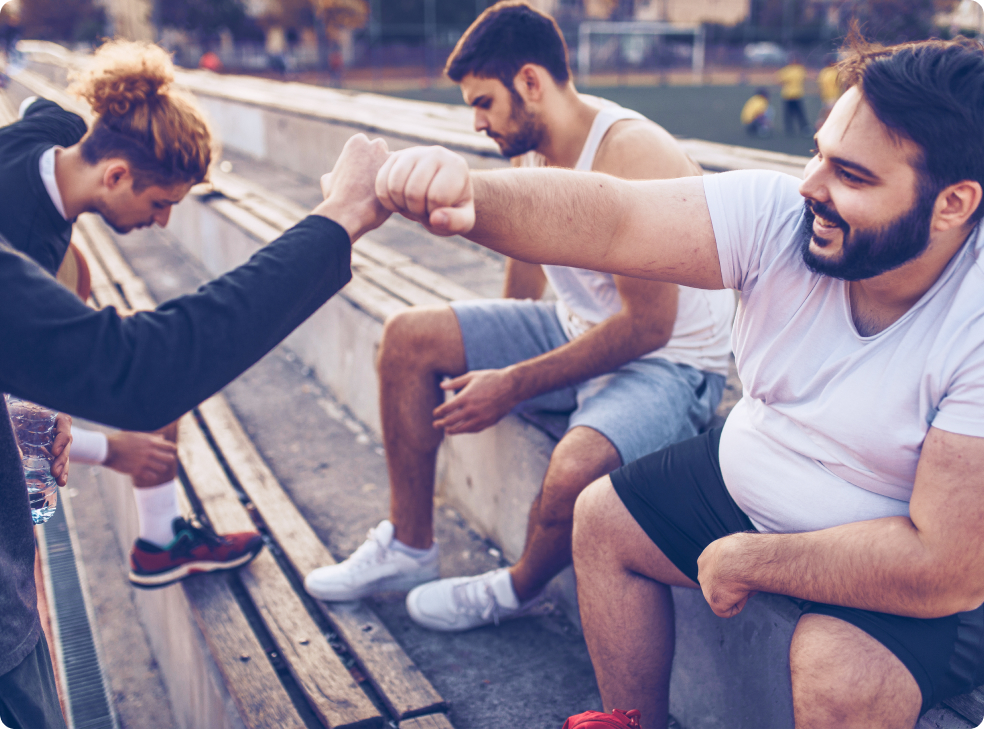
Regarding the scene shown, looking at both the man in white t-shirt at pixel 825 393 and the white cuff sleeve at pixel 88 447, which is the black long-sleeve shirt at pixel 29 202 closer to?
the white cuff sleeve at pixel 88 447

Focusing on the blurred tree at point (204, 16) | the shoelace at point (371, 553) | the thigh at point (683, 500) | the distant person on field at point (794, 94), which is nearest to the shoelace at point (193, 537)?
the shoelace at point (371, 553)

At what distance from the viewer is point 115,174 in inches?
85.2

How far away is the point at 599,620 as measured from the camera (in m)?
1.71

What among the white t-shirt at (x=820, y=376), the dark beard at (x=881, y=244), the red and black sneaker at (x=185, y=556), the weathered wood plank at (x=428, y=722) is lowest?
the weathered wood plank at (x=428, y=722)

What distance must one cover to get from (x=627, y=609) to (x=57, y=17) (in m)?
58.1

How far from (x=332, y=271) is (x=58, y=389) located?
484mm

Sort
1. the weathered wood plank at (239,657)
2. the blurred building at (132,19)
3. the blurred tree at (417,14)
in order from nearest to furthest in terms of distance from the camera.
→ the weathered wood plank at (239,657) → the blurred tree at (417,14) → the blurred building at (132,19)

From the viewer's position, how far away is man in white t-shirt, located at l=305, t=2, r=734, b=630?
A: 84.9 inches

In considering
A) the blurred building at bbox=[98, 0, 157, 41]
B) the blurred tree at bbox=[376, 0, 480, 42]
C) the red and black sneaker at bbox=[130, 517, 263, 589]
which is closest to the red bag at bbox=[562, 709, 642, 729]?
the red and black sneaker at bbox=[130, 517, 263, 589]

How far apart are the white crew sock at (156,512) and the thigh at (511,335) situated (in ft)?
3.62

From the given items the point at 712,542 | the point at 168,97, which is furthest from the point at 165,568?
the point at 712,542

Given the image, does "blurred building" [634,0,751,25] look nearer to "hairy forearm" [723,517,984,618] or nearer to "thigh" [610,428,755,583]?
"thigh" [610,428,755,583]

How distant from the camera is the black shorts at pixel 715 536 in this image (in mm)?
1285

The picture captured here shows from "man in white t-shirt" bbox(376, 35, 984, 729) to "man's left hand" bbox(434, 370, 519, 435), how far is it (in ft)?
1.99
